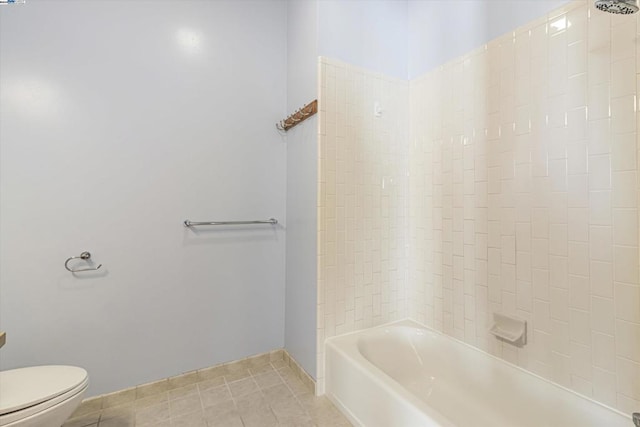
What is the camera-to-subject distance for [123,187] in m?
1.74

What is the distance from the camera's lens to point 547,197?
135 centimetres

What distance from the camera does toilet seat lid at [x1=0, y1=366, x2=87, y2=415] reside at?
1.13 metres

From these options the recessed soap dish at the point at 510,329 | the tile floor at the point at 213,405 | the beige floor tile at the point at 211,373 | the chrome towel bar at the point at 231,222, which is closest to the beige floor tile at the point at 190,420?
the tile floor at the point at 213,405

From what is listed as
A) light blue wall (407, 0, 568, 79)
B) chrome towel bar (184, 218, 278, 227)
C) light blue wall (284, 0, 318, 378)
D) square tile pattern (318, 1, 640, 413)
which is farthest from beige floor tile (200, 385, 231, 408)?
light blue wall (407, 0, 568, 79)

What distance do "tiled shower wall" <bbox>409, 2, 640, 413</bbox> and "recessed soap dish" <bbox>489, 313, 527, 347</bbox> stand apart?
0.03 metres

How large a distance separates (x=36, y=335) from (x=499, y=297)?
7.90 ft

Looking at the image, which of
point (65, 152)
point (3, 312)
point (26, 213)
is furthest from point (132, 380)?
point (65, 152)

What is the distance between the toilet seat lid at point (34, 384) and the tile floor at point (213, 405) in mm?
437

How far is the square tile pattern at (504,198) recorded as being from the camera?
1.16 metres

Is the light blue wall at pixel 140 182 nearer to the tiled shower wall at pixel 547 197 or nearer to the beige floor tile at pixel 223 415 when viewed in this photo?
the beige floor tile at pixel 223 415

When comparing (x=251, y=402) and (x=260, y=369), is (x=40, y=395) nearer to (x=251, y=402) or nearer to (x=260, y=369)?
(x=251, y=402)

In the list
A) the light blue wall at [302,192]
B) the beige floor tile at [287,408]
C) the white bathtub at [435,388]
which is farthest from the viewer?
the light blue wall at [302,192]

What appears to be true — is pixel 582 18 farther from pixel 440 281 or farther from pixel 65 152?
pixel 65 152

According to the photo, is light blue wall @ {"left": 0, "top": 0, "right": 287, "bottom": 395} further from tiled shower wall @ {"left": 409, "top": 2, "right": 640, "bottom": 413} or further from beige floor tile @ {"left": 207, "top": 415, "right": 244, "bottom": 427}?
tiled shower wall @ {"left": 409, "top": 2, "right": 640, "bottom": 413}
